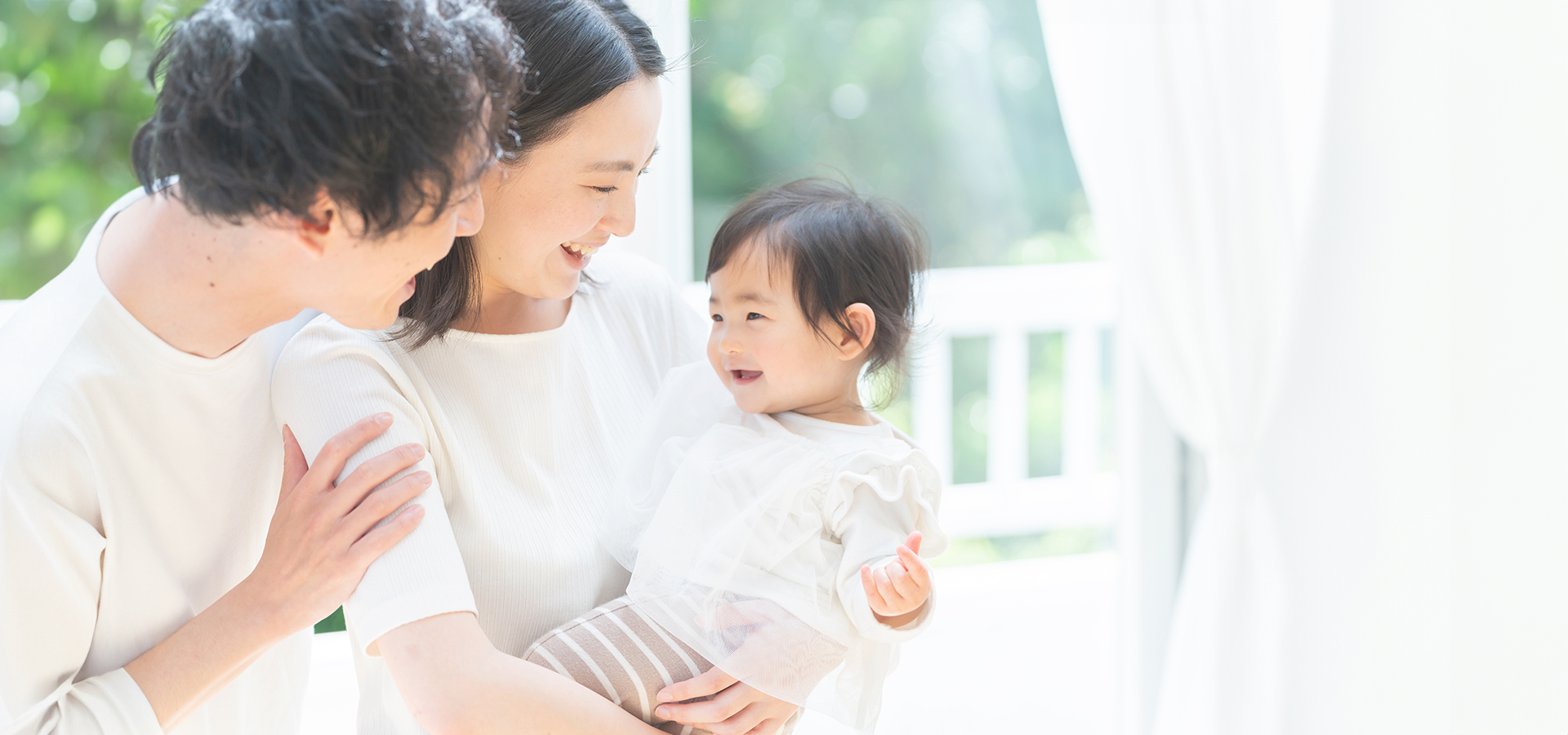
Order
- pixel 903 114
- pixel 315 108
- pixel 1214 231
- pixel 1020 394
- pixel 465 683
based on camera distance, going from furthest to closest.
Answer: pixel 1020 394, pixel 903 114, pixel 1214 231, pixel 465 683, pixel 315 108

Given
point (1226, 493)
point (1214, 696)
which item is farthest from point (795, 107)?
point (1214, 696)

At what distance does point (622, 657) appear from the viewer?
1.15 m

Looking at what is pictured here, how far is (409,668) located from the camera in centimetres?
101

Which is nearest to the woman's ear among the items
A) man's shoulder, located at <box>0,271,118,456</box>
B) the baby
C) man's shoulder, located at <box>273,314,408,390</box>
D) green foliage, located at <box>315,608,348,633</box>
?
the baby

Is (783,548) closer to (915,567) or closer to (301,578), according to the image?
(915,567)

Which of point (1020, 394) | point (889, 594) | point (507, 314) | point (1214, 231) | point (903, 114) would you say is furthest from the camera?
point (1020, 394)

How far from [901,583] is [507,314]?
61cm

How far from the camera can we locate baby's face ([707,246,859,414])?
1357 millimetres

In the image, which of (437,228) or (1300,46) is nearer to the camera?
(437,228)

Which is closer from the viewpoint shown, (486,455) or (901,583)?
(901,583)

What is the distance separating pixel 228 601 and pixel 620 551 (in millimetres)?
434

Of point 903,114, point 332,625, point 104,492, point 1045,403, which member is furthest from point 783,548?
point 1045,403

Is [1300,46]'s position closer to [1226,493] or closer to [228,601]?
[1226,493]

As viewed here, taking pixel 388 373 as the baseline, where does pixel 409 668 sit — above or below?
below
